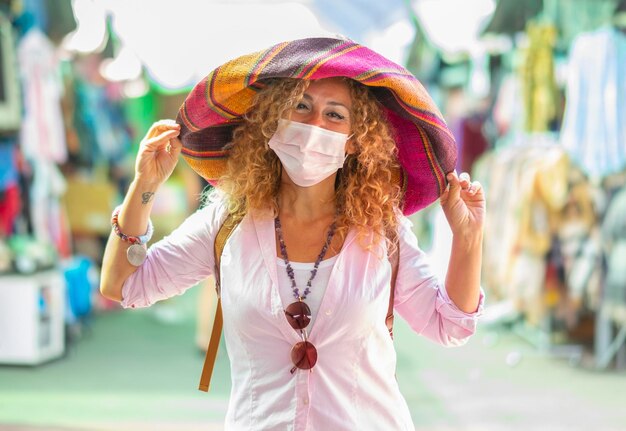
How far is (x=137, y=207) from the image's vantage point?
5.29 ft

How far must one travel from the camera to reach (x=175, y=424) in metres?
3.52

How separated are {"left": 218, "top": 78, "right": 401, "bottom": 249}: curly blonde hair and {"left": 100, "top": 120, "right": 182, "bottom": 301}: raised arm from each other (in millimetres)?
164

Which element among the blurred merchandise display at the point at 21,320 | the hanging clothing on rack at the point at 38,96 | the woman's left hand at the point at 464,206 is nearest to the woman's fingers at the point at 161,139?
the woman's left hand at the point at 464,206

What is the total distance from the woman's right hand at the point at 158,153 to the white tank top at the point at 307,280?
1.07 ft

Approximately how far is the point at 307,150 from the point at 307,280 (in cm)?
27

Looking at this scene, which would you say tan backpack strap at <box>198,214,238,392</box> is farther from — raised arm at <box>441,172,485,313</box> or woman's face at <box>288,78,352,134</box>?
raised arm at <box>441,172,485,313</box>

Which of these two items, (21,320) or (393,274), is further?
(21,320)

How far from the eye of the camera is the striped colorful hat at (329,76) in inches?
57.4

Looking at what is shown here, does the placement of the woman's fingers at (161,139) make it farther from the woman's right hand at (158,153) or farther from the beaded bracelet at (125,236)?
the beaded bracelet at (125,236)

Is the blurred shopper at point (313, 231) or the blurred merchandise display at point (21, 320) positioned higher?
the blurred shopper at point (313, 231)

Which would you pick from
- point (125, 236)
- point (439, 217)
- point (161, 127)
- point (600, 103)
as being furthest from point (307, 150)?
point (439, 217)

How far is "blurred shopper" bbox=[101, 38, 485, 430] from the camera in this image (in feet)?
4.88

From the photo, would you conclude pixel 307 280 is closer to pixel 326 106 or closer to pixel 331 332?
pixel 331 332

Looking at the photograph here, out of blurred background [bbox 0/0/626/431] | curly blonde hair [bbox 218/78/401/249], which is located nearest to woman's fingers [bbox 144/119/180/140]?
curly blonde hair [bbox 218/78/401/249]
